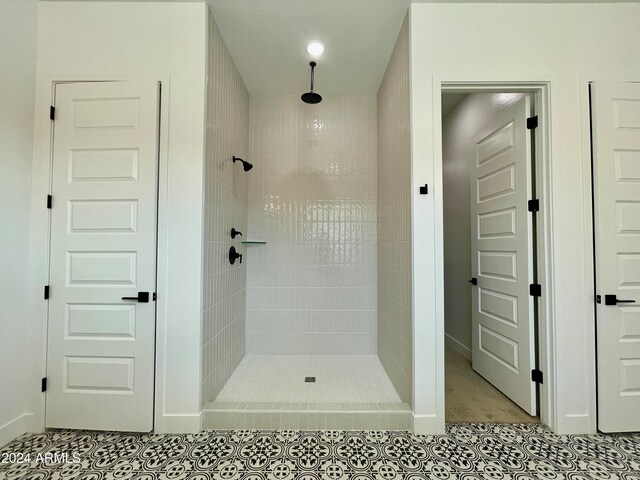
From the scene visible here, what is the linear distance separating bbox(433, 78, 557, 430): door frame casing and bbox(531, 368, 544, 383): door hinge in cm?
3

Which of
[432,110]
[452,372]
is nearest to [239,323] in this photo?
[452,372]

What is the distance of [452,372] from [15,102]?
4011 millimetres

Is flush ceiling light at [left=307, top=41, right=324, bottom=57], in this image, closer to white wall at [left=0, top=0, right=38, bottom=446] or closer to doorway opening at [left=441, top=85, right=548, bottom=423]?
doorway opening at [left=441, top=85, right=548, bottom=423]

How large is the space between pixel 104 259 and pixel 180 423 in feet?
3.90

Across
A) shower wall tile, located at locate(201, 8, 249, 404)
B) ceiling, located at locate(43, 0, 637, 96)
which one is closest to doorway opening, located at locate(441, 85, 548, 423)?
ceiling, located at locate(43, 0, 637, 96)

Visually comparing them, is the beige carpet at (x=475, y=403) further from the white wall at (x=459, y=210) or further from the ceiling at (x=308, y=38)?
the ceiling at (x=308, y=38)

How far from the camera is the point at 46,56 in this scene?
6.37 feet

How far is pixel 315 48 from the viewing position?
91.7 inches

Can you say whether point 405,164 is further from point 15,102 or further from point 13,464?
point 13,464

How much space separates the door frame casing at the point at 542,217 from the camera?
1873mm

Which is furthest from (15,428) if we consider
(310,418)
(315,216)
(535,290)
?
(535,290)

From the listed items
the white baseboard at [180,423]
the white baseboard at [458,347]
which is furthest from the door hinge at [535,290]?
the white baseboard at [180,423]

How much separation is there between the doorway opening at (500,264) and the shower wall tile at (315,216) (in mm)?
999

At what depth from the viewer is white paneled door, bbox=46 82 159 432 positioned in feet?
6.07
